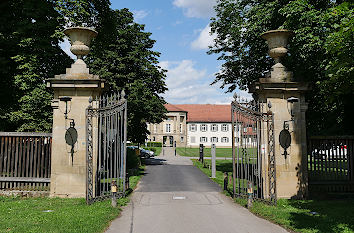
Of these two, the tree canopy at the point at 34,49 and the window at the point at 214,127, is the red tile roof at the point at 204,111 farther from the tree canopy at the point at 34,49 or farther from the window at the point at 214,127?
the tree canopy at the point at 34,49

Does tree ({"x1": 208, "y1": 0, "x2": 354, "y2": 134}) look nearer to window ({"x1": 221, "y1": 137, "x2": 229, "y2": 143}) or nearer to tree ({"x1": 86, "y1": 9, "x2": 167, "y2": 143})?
tree ({"x1": 86, "y1": 9, "x2": 167, "y2": 143})

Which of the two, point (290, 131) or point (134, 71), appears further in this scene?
point (134, 71)

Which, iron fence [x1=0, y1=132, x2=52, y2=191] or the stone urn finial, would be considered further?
iron fence [x1=0, y1=132, x2=52, y2=191]

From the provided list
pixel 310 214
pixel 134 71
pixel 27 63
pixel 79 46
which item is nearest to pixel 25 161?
pixel 79 46

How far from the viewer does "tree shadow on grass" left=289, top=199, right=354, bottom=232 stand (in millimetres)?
6379

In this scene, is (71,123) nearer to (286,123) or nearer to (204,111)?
(286,123)

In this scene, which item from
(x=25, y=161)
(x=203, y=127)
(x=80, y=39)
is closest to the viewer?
(x=80, y=39)

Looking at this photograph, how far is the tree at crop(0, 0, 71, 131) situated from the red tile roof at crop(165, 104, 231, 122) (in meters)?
49.3

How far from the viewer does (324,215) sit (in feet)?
24.1

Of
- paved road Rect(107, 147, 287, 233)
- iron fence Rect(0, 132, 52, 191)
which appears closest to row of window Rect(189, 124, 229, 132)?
Answer: paved road Rect(107, 147, 287, 233)

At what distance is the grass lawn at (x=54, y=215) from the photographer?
6.14 meters

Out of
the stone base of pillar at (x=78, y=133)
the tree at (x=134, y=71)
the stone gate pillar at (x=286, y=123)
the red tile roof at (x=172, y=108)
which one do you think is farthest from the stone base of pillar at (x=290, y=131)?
the red tile roof at (x=172, y=108)

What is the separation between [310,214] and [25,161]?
30.1 feet

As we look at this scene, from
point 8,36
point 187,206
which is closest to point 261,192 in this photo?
point 187,206
